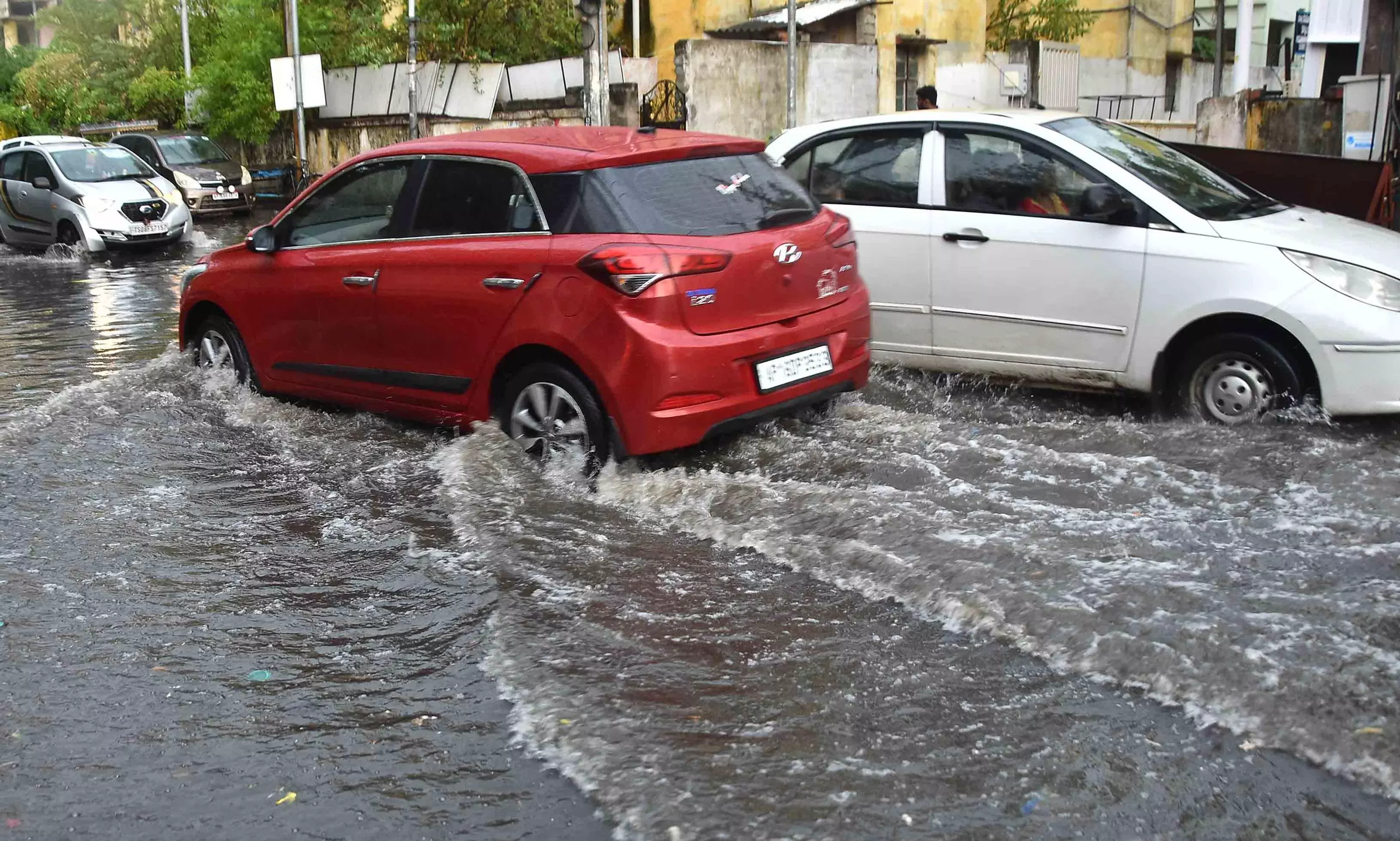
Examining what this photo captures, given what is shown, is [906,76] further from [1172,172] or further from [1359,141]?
[1172,172]

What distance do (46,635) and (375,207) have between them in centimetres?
304

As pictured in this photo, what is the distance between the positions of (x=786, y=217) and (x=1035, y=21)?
93.5 ft

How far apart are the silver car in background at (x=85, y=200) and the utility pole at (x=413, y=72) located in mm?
8033

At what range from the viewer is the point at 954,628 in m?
4.40

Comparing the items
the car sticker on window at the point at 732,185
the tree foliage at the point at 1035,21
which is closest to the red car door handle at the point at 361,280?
the car sticker on window at the point at 732,185

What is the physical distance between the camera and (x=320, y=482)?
6500 mm

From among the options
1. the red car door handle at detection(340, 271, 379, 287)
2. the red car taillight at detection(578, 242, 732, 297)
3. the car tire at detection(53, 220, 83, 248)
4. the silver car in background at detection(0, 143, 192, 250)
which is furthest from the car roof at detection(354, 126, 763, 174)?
the car tire at detection(53, 220, 83, 248)

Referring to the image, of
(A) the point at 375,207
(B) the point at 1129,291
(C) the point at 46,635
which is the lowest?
(C) the point at 46,635

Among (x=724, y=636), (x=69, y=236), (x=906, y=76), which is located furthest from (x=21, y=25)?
(x=724, y=636)

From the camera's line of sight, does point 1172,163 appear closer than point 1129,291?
No

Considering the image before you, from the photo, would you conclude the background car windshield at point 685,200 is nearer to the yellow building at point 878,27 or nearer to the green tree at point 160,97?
the yellow building at point 878,27

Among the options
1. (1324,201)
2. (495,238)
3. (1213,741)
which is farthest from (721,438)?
(1324,201)

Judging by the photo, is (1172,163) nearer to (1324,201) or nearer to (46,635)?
(1324,201)

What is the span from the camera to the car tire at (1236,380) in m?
6.28
